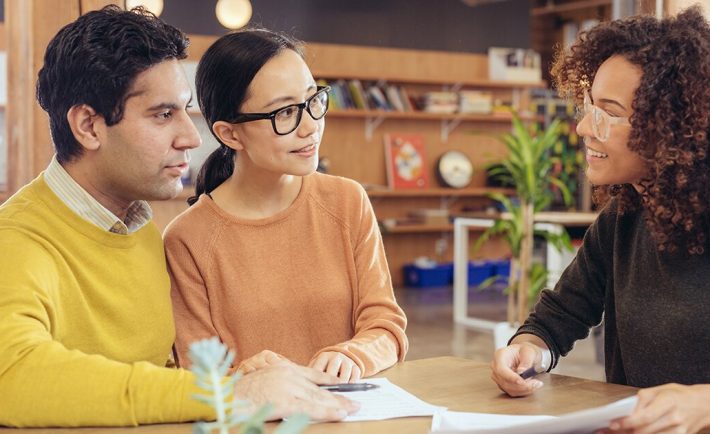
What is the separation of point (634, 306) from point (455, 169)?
8.17 metres

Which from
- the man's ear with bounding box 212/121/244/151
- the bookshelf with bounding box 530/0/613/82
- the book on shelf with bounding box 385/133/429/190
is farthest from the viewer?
the bookshelf with bounding box 530/0/613/82

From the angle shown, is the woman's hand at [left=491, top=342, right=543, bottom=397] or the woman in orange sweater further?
the woman in orange sweater

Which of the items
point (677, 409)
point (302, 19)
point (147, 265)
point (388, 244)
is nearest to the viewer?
point (677, 409)

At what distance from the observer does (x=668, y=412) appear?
1275mm

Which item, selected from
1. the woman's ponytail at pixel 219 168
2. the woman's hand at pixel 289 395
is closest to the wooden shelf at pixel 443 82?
the woman's ponytail at pixel 219 168

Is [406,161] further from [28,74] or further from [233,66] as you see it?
[233,66]

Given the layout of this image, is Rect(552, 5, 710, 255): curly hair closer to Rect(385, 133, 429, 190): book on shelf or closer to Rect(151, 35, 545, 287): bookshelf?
Rect(151, 35, 545, 287): bookshelf

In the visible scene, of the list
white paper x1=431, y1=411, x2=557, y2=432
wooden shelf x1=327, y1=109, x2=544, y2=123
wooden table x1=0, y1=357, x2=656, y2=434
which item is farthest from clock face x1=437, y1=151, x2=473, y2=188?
white paper x1=431, y1=411, x2=557, y2=432

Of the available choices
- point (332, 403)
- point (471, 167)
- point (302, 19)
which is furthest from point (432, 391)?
point (471, 167)

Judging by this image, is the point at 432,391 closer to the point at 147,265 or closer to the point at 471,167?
the point at 147,265

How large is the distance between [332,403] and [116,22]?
0.80 m

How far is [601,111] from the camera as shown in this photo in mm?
1672

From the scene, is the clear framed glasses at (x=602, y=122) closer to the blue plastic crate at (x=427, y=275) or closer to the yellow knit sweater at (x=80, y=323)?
the yellow knit sweater at (x=80, y=323)

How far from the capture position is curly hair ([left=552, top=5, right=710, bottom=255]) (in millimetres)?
1591
